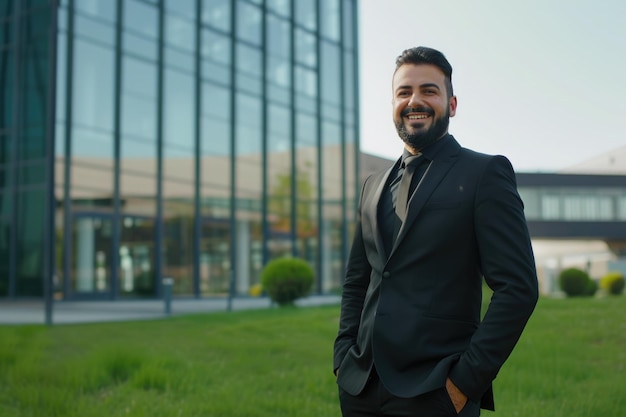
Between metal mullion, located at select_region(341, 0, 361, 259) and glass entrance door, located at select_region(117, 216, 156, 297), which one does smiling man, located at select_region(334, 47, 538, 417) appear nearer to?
glass entrance door, located at select_region(117, 216, 156, 297)

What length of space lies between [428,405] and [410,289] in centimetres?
36

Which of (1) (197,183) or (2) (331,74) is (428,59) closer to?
(1) (197,183)

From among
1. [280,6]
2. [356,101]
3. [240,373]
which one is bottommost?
[240,373]

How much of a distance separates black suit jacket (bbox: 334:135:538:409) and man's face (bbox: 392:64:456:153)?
0.11 metres

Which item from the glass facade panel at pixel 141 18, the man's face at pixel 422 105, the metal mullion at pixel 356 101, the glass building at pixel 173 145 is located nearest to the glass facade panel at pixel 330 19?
the glass building at pixel 173 145

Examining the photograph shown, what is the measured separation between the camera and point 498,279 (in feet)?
7.12

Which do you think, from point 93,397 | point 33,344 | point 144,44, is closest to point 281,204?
point 144,44

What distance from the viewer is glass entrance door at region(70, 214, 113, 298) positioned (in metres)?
19.8

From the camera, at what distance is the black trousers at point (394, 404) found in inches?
84.1

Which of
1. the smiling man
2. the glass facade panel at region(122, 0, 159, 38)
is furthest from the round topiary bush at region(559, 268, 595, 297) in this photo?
the smiling man

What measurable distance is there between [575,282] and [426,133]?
80.1ft

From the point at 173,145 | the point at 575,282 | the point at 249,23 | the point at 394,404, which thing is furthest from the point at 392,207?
the point at 575,282

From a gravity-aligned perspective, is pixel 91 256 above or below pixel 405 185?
below

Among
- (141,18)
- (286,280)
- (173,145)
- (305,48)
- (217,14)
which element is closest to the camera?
(286,280)
